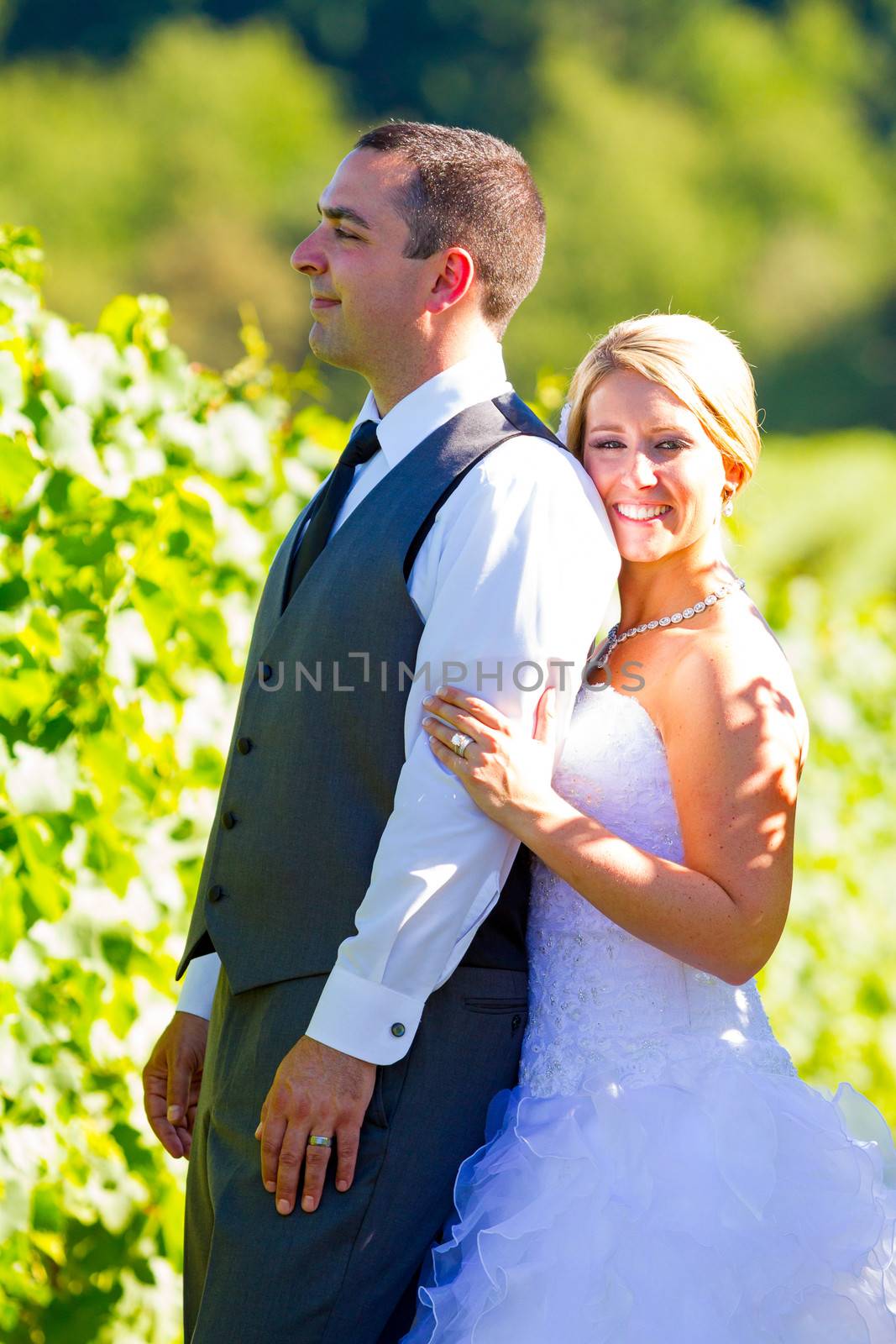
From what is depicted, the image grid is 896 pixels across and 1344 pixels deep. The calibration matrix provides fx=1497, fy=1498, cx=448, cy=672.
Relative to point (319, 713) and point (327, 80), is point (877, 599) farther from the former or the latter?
point (327, 80)

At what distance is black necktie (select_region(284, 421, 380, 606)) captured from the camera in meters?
2.11

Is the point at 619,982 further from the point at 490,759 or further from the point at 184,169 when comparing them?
the point at 184,169

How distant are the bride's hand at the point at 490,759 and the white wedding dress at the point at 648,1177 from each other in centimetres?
19

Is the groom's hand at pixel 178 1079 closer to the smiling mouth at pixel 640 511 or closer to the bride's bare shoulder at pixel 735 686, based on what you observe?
the bride's bare shoulder at pixel 735 686

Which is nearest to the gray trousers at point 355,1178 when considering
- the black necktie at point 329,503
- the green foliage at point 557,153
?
the black necktie at point 329,503

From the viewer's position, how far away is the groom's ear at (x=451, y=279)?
2.14 m

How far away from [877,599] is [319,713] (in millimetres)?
3568

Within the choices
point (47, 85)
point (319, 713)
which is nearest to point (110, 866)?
point (319, 713)

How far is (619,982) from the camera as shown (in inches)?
79.3

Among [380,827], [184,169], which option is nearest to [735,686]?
[380,827]

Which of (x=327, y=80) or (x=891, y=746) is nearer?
(x=891, y=746)

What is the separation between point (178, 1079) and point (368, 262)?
1.25 meters

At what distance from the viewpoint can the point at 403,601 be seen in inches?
76.2

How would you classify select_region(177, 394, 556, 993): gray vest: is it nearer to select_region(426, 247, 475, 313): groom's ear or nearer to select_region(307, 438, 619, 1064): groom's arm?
select_region(307, 438, 619, 1064): groom's arm
